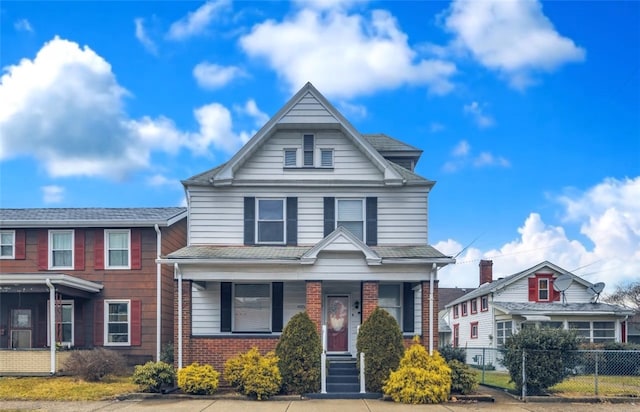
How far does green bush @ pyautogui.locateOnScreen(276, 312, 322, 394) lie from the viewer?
14.7 meters

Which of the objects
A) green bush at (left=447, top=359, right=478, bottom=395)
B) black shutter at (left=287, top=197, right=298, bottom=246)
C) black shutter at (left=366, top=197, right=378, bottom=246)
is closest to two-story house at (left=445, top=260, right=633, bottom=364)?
black shutter at (left=366, top=197, right=378, bottom=246)

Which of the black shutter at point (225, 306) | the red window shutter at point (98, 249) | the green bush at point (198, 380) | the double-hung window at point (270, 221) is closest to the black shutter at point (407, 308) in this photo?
the double-hung window at point (270, 221)

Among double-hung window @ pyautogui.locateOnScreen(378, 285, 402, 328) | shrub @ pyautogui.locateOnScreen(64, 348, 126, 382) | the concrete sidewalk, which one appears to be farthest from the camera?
double-hung window @ pyautogui.locateOnScreen(378, 285, 402, 328)

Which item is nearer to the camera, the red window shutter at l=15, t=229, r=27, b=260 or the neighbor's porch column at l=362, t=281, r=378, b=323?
the neighbor's porch column at l=362, t=281, r=378, b=323

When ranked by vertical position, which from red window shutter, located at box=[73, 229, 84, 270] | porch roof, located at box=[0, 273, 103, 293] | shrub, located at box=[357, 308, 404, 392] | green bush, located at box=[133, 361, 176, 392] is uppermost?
red window shutter, located at box=[73, 229, 84, 270]

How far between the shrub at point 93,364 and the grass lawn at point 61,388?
231 millimetres

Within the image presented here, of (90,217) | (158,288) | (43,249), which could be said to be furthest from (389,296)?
(43,249)

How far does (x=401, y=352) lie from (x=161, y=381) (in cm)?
636

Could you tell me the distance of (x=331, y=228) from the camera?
1845 centimetres

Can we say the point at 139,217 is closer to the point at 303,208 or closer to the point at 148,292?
the point at 148,292

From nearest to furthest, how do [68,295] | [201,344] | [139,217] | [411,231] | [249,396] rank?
[249,396]
[201,344]
[411,231]
[68,295]
[139,217]

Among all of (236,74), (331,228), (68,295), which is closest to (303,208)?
(331,228)

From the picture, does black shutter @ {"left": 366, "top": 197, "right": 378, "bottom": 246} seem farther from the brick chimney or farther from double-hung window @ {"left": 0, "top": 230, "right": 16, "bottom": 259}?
the brick chimney

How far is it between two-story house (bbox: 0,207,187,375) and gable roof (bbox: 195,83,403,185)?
4632 millimetres
